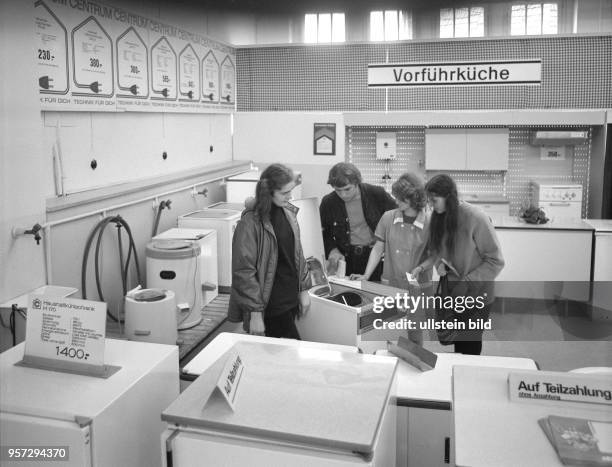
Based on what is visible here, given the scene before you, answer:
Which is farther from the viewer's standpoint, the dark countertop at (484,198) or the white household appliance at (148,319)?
the dark countertop at (484,198)

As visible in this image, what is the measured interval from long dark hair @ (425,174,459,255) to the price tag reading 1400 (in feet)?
7.95

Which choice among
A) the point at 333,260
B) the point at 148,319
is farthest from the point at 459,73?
the point at 148,319

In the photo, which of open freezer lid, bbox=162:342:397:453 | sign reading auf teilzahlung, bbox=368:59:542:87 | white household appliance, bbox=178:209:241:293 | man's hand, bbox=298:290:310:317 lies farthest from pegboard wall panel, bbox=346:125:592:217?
open freezer lid, bbox=162:342:397:453

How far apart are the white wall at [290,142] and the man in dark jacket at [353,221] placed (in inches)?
91.9

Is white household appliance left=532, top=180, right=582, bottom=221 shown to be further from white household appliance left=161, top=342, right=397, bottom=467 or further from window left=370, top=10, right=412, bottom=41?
window left=370, top=10, right=412, bottom=41

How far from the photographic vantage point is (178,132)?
520cm

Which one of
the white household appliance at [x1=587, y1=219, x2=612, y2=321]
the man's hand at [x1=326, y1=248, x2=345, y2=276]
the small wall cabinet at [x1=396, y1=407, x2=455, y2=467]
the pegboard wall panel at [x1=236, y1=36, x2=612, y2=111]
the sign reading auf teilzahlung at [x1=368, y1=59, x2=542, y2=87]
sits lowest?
the white household appliance at [x1=587, y1=219, x2=612, y2=321]

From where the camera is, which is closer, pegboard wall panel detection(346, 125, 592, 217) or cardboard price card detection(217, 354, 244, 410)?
cardboard price card detection(217, 354, 244, 410)

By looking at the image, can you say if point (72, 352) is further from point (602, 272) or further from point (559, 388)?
point (602, 272)

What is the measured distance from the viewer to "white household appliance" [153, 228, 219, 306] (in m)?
4.13

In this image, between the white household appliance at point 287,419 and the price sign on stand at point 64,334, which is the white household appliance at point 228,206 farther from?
the white household appliance at point 287,419

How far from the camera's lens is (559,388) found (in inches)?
30.7

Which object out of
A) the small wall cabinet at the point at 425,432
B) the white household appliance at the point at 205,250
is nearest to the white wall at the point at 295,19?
the small wall cabinet at the point at 425,432

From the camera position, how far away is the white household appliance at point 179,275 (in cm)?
380
